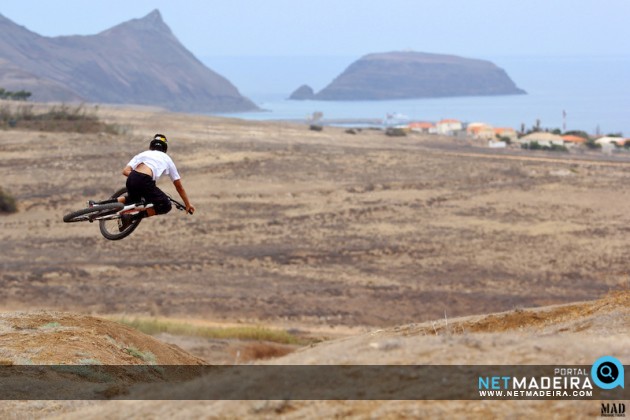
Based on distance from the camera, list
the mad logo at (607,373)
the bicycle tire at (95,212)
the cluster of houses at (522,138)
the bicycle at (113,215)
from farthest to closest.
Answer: the cluster of houses at (522,138)
the bicycle tire at (95,212)
the bicycle at (113,215)
the mad logo at (607,373)

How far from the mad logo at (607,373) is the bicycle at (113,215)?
6.34m

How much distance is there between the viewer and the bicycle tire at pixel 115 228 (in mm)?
12633

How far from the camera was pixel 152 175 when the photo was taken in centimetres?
1178

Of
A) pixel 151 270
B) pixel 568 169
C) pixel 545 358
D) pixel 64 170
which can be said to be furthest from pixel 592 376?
pixel 568 169

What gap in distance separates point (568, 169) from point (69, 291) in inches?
1320

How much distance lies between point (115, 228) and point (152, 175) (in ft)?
4.95

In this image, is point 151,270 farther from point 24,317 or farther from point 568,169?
point 568,169

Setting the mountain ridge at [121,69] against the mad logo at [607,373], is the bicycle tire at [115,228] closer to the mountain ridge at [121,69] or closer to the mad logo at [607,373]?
the mad logo at [607,373]

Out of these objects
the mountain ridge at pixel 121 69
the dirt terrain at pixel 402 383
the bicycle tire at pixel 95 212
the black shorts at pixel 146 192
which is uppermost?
the mountain ridge at pixel 121 69

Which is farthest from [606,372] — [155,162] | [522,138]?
[522,138]

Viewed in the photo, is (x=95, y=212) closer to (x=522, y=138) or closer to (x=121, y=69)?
(x=522, y=138)

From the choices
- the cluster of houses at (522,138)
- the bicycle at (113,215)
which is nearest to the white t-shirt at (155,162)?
the bicycle at (113,215)

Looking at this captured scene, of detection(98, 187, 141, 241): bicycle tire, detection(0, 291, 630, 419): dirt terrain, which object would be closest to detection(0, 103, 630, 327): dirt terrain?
detection(98, 187, 141, 241): bicycle tire

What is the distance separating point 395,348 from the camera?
7.56 metres
